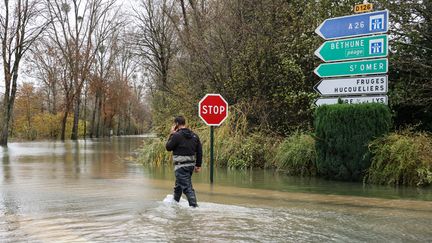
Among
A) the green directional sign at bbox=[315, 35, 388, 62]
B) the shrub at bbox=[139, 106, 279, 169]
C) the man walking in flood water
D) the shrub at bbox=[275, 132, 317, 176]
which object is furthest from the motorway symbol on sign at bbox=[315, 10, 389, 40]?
the man walking in flood water

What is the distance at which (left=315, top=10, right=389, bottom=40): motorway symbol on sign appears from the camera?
1199 cm

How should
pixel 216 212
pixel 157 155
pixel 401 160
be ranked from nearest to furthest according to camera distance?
pixel 216 212
pixel 401 160
pixel 157 155

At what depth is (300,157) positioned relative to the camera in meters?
13.8

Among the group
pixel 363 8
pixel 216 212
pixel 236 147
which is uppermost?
pixel 363 8

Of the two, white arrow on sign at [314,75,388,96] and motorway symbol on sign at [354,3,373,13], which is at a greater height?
motorway symbol on sign at [354,3,373,13]

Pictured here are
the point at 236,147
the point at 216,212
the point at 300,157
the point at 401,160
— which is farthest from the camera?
the point at 236,147

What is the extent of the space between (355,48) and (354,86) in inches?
39.0

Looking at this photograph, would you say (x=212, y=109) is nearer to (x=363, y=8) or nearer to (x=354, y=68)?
(x=354, y=68)

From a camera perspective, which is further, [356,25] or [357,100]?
[357,100]

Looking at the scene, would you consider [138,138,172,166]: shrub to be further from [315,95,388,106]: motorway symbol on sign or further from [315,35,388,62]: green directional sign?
[315,35,388,62]: green directional sign

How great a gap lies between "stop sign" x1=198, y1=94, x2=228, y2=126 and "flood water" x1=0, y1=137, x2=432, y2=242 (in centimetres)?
166

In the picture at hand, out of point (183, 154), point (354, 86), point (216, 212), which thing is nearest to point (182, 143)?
point (183, 154)

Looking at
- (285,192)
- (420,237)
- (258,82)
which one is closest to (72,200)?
(285,192)

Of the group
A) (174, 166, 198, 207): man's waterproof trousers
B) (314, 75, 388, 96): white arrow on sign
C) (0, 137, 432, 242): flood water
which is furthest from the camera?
(314, 75, 388, 96): white arrow on sign
